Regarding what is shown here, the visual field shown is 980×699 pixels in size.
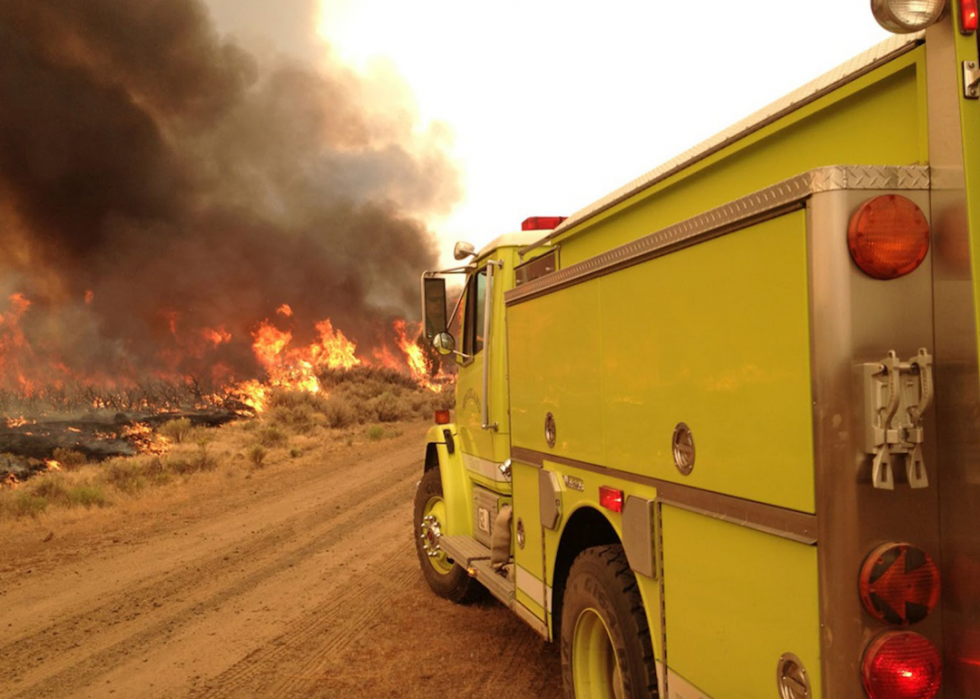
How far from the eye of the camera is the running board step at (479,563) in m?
5.25

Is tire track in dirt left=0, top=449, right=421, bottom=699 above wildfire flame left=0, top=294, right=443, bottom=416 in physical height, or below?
below

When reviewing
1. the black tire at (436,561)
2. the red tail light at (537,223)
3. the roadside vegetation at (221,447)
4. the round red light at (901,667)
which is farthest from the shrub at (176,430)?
the round red light at (901,667)

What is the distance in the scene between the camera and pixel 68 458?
17391 millimetres

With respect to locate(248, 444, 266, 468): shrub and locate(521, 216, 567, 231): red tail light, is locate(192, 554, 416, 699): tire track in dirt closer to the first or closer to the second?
locate(521, 216, 567, 231): red tail light

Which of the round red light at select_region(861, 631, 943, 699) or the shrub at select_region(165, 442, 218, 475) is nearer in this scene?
the round red light at select_region(861, 631, 943, 699)

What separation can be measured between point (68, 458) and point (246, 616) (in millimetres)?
12422

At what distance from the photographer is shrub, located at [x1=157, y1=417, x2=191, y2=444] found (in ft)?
69.7

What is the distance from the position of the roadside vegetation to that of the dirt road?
5.14 feet

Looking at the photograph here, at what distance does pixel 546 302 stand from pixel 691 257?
163 cm

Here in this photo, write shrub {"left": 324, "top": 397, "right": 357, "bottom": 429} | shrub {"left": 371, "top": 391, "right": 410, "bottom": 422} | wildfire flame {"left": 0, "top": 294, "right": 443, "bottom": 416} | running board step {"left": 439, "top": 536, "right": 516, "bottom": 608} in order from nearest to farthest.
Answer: running board step {"left": 439, "top": 536, "right": 516, "bottom": 608}
shrub {"left": 324, "top": 397, "right": 357, "bottom": 429}
shrub {"left": 371, "top": 391, "right": 410, "bottom": 422}
wildfire flame {"left": 0, "top": 294, "right": 443, "bottom": 416}

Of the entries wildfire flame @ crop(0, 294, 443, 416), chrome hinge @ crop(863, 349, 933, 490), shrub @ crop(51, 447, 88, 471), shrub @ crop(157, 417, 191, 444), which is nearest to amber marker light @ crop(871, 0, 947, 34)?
chrome hinge @ crop(863, 349, 933, 490)

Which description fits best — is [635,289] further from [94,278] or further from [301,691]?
[94,278]

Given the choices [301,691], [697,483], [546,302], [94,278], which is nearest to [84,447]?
[301,691]

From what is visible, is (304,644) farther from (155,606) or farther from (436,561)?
(155,606)
